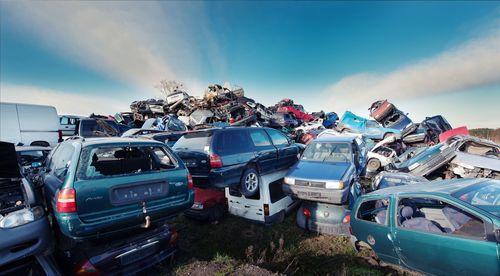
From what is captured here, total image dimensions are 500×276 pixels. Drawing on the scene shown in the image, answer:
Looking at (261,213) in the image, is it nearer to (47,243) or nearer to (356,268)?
(356,268)

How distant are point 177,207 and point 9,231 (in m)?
1.76

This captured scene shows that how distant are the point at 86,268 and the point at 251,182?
359 centimetres

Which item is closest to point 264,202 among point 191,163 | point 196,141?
point 191,163

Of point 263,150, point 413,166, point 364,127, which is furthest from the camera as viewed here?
point 364,127

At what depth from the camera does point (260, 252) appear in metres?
4.27

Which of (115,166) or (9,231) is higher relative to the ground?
(115,166)

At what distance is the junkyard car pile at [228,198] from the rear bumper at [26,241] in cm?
1

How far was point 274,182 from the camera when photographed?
18.0ft

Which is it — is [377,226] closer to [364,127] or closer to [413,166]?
[413,166]

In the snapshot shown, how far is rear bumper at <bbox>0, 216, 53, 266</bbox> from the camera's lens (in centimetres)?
237

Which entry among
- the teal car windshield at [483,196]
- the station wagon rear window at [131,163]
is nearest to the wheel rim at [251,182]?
the station wagon rear window at [131,163]

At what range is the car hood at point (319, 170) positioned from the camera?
5029 mm

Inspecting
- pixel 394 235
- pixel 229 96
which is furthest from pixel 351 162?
pixel 229 96

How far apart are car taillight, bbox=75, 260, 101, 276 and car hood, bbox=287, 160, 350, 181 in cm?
398
